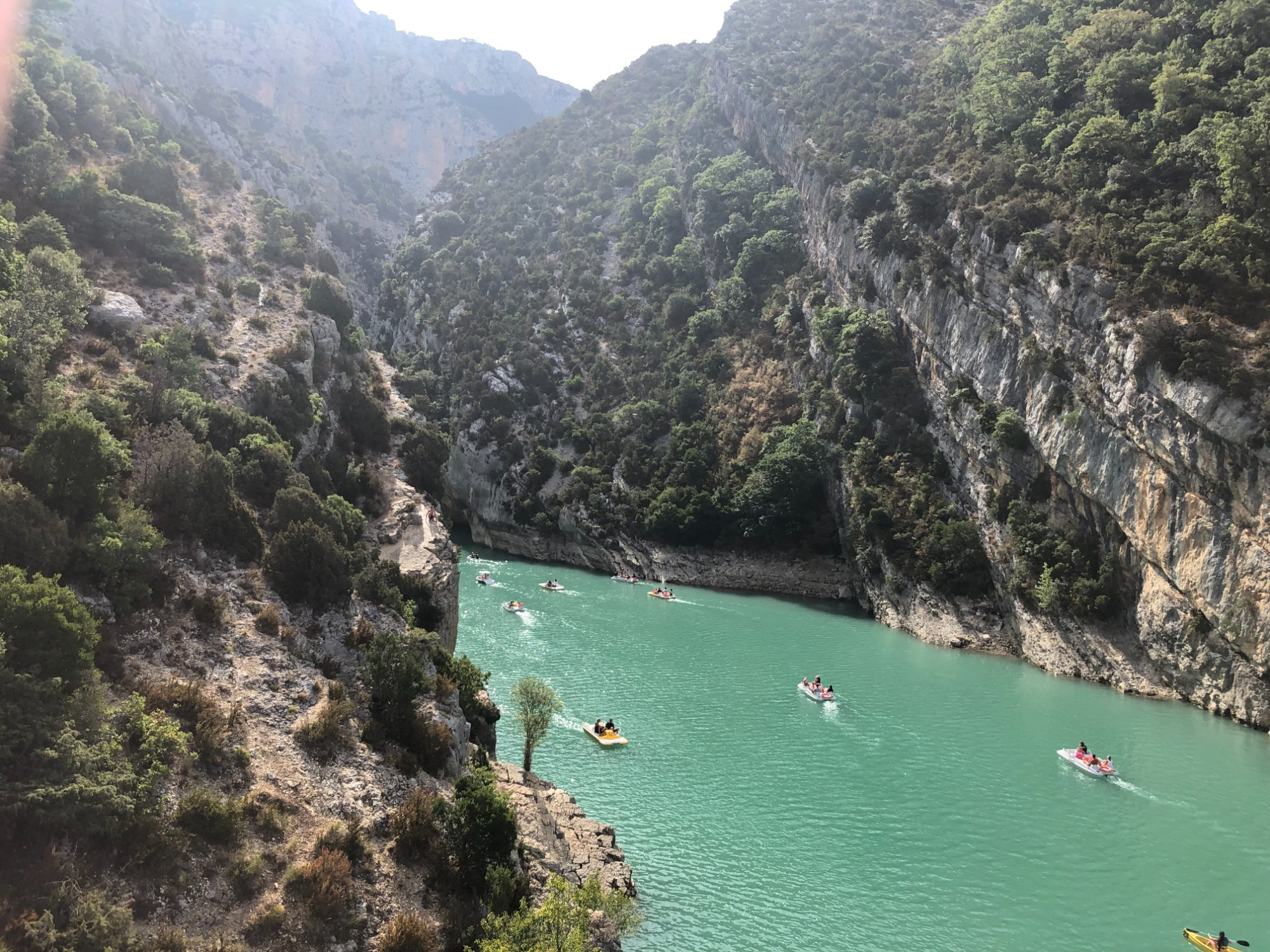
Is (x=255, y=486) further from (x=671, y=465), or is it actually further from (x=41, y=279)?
(x=671, y=465)

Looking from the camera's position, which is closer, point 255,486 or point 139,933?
point 139,933

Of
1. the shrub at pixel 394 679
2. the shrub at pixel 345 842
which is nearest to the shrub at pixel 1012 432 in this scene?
the shrub at pixel 394 679

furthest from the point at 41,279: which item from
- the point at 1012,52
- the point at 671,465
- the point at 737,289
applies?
the point at 1012,52

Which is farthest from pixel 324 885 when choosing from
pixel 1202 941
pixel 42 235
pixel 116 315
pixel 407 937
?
pixel 42 235

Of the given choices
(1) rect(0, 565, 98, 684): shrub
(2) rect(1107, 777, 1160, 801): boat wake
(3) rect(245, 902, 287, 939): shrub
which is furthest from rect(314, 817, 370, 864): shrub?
(2) rect(1107, 777, 1160, 801): boat wake

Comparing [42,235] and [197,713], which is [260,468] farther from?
[42,235]
